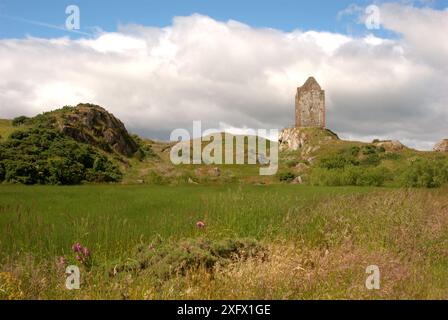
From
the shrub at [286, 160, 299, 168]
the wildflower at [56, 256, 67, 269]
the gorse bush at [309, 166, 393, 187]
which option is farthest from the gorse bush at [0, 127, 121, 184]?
the shrub at [286, 160, 299, 168]

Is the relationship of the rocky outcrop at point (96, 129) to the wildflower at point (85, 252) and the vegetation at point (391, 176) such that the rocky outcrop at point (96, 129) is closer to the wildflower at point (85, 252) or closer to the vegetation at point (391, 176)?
the vegetation at point (391, 176)

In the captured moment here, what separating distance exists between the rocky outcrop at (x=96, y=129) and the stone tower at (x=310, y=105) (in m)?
39.4

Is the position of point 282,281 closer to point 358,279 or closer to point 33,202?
point 358,279

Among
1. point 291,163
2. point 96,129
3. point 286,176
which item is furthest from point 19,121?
point 291,163

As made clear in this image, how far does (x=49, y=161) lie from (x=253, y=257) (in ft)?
105

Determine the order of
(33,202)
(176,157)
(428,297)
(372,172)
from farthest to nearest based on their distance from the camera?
1. (176,157)
2. (372,172)
3. (33,202)
4. (428,297)

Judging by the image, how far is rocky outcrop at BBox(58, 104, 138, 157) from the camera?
53938 millimetres

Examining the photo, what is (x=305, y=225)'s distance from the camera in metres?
13.0

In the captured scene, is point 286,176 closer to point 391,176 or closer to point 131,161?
point 391,176

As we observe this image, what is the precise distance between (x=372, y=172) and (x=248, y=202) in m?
32.5

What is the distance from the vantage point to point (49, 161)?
1508 inches

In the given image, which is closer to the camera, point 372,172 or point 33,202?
point 33,202
